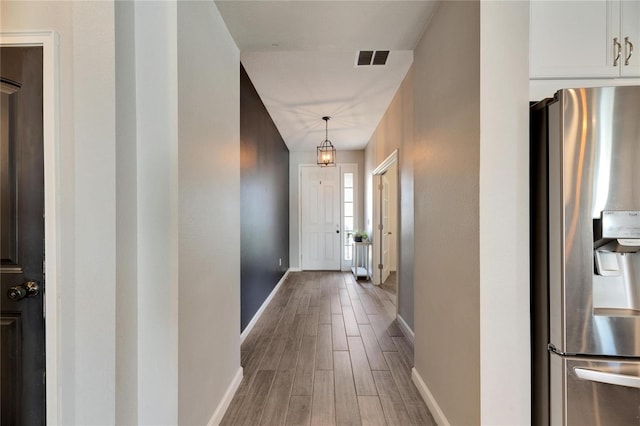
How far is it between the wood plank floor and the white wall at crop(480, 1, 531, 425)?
2.66ft

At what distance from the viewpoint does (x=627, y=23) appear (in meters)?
1.32

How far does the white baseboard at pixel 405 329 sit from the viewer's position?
2713mm

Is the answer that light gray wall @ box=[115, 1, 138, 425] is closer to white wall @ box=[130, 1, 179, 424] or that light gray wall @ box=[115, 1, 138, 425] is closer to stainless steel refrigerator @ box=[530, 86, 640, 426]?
white wall @ box=[130, 1, 179, 424]

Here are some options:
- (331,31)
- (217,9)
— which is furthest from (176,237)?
(331,31)

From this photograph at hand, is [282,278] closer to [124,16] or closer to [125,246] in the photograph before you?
[125,246]

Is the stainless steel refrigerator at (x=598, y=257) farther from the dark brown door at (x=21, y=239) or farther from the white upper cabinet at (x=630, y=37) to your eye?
the dark brown door at (x=21, y=239)

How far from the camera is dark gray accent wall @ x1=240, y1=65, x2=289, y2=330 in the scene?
111 inches

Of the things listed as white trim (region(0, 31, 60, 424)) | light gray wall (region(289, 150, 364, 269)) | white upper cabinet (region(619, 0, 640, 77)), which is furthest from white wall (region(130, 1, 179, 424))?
light gray wall (region(289, 150, 364, 269))

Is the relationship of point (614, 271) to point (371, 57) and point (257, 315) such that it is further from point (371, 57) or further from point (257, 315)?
point (257, 315)

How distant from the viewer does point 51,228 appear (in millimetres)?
1145

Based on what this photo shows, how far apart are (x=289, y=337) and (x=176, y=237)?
2.01 meters

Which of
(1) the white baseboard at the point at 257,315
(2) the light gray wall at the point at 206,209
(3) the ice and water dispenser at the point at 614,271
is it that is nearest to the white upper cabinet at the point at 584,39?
(3) the ice and water dispenser at the point at 614,271

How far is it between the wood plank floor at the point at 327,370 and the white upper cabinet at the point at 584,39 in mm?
2054

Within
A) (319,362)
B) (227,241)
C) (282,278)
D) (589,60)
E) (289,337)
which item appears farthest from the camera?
(282,278)
